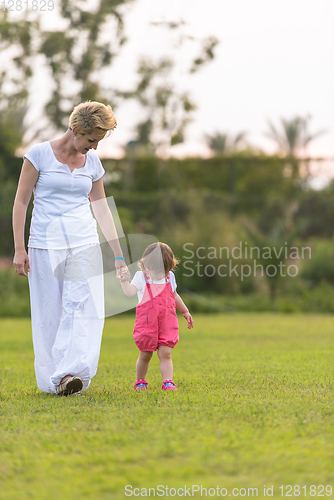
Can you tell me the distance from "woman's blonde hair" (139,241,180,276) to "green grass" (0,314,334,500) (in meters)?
0.92

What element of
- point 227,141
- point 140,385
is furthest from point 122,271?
point 227,141

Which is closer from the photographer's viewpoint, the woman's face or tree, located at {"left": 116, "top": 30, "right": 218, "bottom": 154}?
the woman's face

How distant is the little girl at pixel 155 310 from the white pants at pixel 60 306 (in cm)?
31

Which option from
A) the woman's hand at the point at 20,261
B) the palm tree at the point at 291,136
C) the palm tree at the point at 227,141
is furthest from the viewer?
the palm tree at the point at 227,141

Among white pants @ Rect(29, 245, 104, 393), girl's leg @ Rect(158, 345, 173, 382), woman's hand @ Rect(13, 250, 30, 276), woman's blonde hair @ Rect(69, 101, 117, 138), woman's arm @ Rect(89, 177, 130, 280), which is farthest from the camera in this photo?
woman's arm @ Rect(89, 177, 130, 280)

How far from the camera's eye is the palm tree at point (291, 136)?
1357 inches

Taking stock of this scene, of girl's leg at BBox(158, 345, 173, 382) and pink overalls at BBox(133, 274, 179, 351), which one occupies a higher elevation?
pink overalls at BBox(133, 274, 179, 351)

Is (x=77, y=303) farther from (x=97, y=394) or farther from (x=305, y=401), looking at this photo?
(x=305, y=401)

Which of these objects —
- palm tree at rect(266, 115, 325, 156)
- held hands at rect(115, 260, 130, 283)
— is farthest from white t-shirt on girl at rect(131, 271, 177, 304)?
palm tree at rect(266, 115, 325, 156)

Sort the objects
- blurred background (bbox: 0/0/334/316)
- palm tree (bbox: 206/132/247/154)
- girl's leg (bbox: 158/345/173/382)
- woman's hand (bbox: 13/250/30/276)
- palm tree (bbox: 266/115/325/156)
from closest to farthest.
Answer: woman's hand (bbox: 13/250/30/276) → girl's leg (bbox: 158/345/173/382) → blurred background (bbox: 0/0/334/316) → palm tree (bbox: 266/115/325/156) → palm tree (bbox: 206/132/247/154)

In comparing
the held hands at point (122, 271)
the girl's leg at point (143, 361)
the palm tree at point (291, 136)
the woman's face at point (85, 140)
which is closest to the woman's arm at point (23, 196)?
the woman's face at point (85, 140)

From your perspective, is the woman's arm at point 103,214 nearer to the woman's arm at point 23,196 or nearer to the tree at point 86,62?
the woman's arm at point 23,196

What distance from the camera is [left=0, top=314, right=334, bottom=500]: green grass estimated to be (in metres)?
2.37

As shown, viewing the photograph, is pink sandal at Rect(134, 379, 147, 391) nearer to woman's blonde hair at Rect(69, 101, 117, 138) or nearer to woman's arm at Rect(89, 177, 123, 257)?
woman's arm at Rect(89, 177, 123, 257)
